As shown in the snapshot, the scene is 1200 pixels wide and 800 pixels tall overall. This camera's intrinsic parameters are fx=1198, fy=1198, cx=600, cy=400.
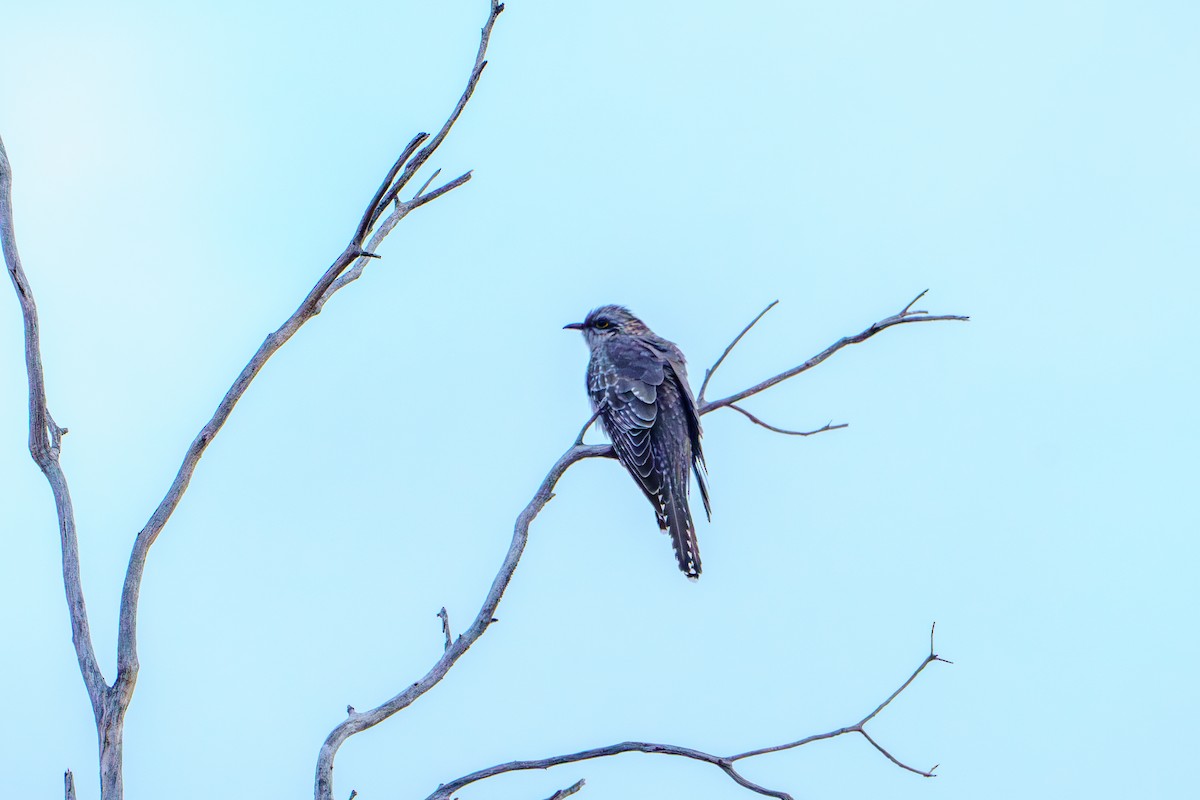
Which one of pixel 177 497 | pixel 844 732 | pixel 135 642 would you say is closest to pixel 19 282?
pixel 177 497

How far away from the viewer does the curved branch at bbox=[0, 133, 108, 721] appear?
432 centimetres

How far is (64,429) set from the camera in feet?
15.1

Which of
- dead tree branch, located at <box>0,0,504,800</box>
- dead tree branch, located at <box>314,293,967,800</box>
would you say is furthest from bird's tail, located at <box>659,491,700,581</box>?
dead tree branch, located at <box>0,0,504,800</box>

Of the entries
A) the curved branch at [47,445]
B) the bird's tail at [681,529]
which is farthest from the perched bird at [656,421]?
the curved branch at [47,445]

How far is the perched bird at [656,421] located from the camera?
7367 mm

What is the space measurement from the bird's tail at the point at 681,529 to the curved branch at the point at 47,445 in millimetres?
3492

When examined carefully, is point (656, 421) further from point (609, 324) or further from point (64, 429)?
point (64, 429)

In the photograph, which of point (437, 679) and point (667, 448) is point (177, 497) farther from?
point (667, 448)

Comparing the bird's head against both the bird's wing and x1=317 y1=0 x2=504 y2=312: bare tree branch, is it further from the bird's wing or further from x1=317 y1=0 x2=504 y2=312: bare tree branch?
x1=317 y1=0 x2=504 y2=312: bare tree branch

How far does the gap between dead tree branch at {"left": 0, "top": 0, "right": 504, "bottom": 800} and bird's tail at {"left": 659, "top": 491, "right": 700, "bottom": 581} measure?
10.0 feet

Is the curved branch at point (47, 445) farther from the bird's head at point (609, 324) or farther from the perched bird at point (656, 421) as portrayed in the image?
the bird's head at point (609, 324)

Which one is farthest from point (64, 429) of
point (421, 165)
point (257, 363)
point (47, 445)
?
point (421, 165)

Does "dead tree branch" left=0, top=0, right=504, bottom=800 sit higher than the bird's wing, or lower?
lower

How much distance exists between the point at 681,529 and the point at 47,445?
12.4ft
